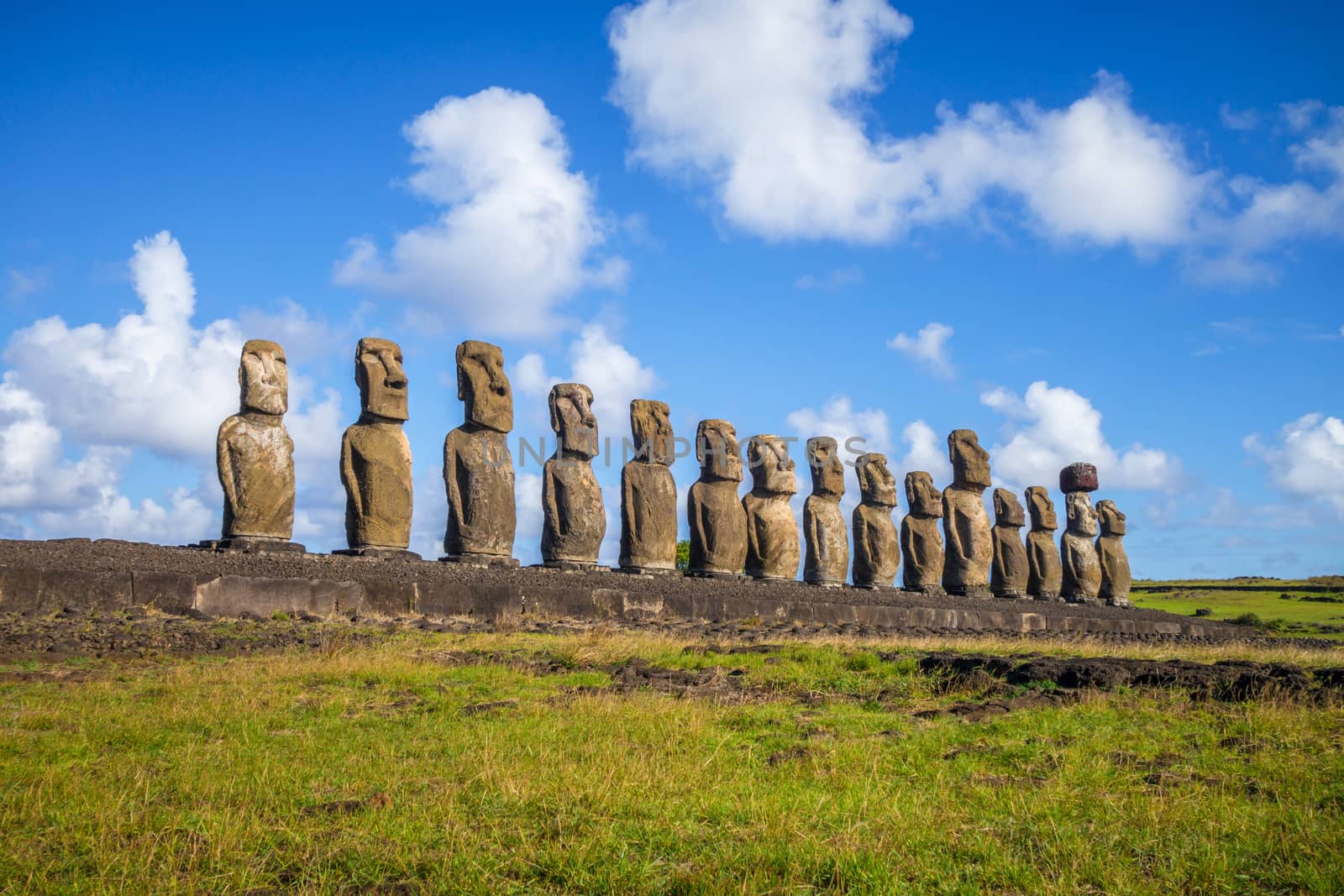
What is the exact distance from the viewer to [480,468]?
53.2ft

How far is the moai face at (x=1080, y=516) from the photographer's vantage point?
1235 inches

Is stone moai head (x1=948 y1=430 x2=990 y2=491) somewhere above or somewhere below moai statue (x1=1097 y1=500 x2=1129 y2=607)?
above

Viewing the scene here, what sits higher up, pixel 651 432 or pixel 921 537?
pixel 651 432

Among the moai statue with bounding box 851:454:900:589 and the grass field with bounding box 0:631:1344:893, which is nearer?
the grass field with bounding box 0:631:1344:893

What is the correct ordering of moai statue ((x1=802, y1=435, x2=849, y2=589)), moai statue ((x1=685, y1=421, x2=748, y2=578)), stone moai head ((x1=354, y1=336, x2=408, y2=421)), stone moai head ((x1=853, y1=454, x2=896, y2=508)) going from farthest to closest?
1. stone moai head ((x1=853, y1=454, x2=896, y2=508))
2. moai statue ((x1=802, y1=435, x2=849, y2=589))
3. moai statue ((x1=685, y1=421, x2=748, y2=578))
4. stone moai head ((x1=354, y1=336, x2=408, y2=421))

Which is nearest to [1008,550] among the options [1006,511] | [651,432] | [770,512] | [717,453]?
[1006,511]

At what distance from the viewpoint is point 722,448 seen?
68.5 feet

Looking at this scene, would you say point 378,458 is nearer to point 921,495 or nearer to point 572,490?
point 572,490

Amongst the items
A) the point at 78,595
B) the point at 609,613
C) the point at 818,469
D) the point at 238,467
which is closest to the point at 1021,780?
the point at 78,595

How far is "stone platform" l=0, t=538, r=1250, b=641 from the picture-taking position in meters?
10.9

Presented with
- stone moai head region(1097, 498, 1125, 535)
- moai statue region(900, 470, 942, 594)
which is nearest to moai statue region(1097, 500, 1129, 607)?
stone moai head region(1097, 498, 1125, 535)

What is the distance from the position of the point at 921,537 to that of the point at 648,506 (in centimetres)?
932

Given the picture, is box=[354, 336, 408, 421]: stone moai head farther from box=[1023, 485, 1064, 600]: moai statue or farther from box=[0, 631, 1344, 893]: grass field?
box=[1023, 485, 1064, 600]: moai statue

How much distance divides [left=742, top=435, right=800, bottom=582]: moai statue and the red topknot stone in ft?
44.1
